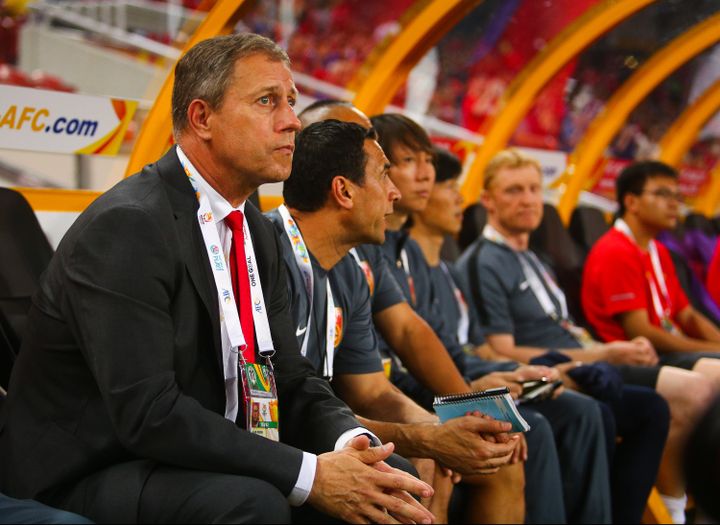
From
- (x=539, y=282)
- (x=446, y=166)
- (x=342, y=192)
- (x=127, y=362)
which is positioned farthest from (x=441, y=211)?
(x=127, y=362)

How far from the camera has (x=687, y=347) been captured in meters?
5.29

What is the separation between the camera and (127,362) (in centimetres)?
213

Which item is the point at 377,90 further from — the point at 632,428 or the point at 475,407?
the point at 475,407

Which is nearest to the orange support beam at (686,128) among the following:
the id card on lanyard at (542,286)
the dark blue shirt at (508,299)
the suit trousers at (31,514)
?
the id card on lanyard at (542,286)

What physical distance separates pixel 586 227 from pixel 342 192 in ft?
12.4

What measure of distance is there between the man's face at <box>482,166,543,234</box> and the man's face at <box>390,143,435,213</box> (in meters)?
1.08

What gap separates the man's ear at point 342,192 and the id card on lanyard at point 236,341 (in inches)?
30.3

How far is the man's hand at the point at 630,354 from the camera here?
15.5 feet

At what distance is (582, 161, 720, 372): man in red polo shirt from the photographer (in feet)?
17.4

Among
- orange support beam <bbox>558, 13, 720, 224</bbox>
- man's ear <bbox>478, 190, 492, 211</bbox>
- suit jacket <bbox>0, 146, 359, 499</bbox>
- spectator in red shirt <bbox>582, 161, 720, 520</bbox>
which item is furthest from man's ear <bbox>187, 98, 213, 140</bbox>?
orange support beam <bbox>558, 13, 720, 224</bbox>

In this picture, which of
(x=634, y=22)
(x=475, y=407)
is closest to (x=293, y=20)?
(x=634, y=22)

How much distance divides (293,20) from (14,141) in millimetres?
7168

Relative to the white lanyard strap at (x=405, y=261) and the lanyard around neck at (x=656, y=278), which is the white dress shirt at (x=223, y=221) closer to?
the white lanyard strap at (x=405, y=261)

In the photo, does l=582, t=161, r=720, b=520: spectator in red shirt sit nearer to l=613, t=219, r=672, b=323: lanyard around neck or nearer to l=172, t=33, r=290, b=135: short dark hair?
l=613, t=219, r=672, b=323: lanyard around neck
